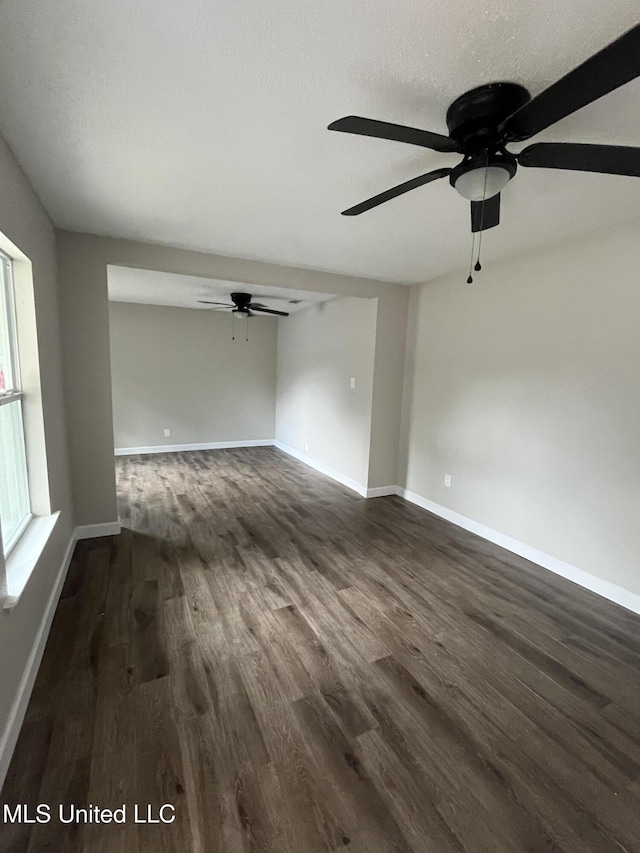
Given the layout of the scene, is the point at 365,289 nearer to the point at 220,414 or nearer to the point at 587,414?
the point at 587,414

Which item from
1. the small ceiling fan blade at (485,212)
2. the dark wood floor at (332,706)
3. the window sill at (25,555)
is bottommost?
the dark wood floor at (332,706)

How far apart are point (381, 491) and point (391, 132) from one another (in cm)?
371

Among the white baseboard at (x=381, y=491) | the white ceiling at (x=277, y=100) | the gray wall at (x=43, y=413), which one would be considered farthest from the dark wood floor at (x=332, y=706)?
the white ceiling at (x=277, y=100)

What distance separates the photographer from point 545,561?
9.49ft

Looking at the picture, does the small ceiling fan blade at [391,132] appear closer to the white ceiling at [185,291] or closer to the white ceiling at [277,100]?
the white ceiling at [277,100]

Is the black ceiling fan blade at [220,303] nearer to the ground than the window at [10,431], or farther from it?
farther from it

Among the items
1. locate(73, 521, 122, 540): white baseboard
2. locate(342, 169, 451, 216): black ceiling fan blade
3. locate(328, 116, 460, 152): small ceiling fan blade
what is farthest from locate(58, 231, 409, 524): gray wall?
locate(328, 116, 460, 152): small ceiling fan blade

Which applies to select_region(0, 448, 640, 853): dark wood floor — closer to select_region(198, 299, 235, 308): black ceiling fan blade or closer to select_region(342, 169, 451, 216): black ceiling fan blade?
select_region(342, 169, 451, 216): black ceiling fan blade

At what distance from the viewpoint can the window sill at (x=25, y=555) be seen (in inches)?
61.4

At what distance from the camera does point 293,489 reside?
181 inches

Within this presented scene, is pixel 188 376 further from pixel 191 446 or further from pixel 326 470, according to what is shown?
pixel 326 470

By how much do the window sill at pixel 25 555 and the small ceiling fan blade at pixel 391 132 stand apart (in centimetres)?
202

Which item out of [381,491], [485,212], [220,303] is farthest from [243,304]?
[485,212]

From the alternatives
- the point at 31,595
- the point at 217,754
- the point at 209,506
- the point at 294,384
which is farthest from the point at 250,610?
the point at 294,384
